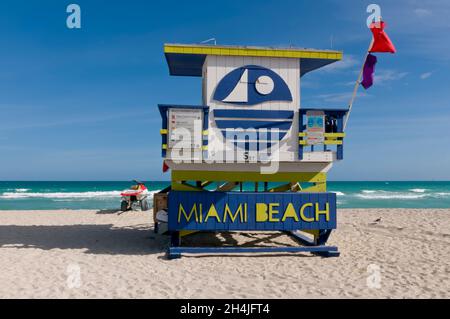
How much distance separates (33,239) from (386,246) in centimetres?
1213

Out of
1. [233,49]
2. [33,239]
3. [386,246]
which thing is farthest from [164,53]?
[386,246]

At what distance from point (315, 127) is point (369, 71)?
2209 mm

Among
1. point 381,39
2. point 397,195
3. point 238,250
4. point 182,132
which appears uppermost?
point 381,39

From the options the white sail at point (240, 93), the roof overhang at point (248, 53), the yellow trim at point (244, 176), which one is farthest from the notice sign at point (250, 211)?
the roof overhang at point (248, 53)

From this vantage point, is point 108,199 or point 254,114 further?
point 108,199

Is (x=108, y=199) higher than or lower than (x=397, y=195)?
higher

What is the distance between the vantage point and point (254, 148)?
10.1 meters

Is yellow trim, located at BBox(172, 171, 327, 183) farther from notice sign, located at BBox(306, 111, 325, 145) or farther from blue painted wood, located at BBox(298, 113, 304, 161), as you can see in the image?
notice sign, located at BBox(306, 111, 325, 145)

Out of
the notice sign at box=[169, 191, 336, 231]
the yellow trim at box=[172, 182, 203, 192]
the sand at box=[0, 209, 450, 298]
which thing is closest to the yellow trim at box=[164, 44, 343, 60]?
the yellow trim at box=[172, 182, 203, 192]

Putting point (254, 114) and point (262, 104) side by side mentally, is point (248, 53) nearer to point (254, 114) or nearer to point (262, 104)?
point (262, 104)

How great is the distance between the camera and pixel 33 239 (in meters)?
13.0

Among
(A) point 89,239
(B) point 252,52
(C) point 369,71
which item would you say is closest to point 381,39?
(C) point 369,71

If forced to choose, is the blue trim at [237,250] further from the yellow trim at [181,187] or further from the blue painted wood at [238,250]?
the yellow trim at [181,187]

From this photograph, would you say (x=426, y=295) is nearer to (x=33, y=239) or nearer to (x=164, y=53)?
(x=164, y=53)
